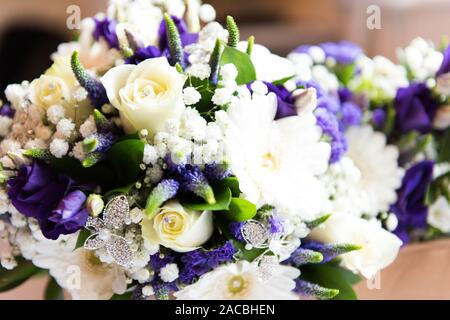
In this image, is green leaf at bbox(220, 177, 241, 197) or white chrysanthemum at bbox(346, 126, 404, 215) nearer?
green leaf at bbox(220, 177, 241, 197)

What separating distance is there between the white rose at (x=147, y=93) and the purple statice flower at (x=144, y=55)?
4 centimetres

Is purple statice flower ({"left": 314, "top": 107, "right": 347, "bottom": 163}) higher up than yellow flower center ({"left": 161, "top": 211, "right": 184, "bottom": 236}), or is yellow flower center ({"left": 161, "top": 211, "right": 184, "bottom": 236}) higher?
purple statice flower ({"left": 314, "top": 107, "right": 347, "bottom": 163})

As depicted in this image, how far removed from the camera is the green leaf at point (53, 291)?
2.70 feet

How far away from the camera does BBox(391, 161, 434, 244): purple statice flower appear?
2.85 feet

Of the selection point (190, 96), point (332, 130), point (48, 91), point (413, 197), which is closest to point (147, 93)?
point (190, 96)

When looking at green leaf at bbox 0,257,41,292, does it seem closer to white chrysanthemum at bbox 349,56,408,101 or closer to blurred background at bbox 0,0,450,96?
white chrysanthemum at bbox 349,56,408,101

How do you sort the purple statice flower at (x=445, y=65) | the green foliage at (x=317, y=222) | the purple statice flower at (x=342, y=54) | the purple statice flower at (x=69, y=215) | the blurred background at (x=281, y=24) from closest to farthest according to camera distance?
1. the purple statice flower at (x=69, y=215)
2. the green foliage at (x=317, y=222)
3. the purple statice flower at (x=445, y=65)
4. the purple statice flower at (x=342, y=54)
5. the blurred background at (x=281, y=24)

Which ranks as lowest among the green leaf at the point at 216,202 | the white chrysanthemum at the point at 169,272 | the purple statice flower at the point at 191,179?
the white chrysanthemum at the point at 169,272

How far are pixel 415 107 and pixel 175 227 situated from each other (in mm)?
431

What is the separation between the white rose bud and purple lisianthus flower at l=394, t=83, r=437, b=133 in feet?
1.58

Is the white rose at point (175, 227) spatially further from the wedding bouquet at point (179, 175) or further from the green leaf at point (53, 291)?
the green leaf at point (53, 291)

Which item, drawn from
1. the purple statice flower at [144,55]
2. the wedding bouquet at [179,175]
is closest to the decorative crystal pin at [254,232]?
the wedding bouquet at [179,175]

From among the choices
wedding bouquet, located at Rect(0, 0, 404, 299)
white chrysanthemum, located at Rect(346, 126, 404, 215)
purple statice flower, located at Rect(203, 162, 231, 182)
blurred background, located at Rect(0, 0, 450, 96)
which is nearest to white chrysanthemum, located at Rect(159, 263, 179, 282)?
wedding bouquet, located at Rect(0, 0, 404, 299)
